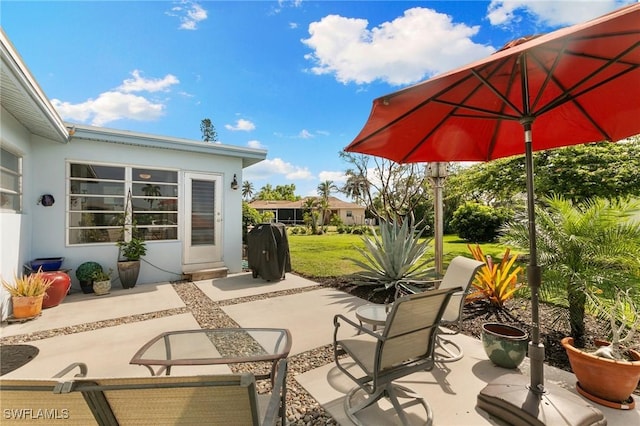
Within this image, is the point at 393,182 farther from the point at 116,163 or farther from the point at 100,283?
the point at 100,283

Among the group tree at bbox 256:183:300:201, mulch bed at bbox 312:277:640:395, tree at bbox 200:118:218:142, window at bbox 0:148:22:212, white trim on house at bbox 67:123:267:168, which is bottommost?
mulch bed at bbox 312:277:640:395

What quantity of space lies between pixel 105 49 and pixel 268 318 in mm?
6616

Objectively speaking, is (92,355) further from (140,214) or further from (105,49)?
(105,49)

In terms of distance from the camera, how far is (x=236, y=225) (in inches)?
304

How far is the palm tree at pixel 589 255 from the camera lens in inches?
117

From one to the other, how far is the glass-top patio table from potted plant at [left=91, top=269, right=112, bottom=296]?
393 centimetres

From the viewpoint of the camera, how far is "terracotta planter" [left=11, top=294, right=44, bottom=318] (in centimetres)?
408

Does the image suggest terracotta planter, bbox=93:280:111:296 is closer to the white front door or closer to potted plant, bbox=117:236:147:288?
potted plant, bbox=117:236:147:288

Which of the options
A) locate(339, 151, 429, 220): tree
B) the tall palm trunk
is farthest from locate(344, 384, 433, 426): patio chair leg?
locate(339, 151, 429, 220): tree

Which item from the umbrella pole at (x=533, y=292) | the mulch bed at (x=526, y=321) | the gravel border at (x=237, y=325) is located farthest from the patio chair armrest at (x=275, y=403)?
the mulch bed at (x=526, y=321)

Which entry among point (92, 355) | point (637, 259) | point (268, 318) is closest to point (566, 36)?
point (637, 259)

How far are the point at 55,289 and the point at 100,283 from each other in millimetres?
813

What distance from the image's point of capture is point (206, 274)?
6918 millimetres

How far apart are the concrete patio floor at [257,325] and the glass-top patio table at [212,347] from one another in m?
0.39
